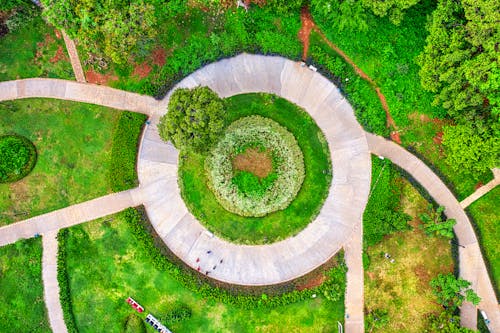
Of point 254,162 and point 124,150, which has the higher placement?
point 254,162

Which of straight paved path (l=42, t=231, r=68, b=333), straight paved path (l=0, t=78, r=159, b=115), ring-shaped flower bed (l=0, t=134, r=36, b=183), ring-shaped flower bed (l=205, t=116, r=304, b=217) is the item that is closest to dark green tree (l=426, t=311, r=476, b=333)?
ring-shaped flower bed (l=205, t=116, r=304, b=217)

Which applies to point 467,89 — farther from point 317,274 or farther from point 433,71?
point 317,274

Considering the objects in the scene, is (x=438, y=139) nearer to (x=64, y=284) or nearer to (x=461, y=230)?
(x=461, y=230)

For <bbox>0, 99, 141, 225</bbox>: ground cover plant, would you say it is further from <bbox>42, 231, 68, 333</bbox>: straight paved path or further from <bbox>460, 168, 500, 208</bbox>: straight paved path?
<bbox>460, 168, 500, 208</bbox>: straight paved path

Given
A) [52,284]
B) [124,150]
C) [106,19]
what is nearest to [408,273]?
[124,150]

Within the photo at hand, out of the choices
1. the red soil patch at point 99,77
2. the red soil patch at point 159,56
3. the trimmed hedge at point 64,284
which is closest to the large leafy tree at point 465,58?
the red soil patch at point 159,56

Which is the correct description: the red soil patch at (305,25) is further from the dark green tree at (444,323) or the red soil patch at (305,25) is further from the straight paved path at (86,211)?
the dark green tree at (444,323)

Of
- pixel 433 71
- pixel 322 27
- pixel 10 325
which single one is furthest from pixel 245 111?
pixel 10 325
